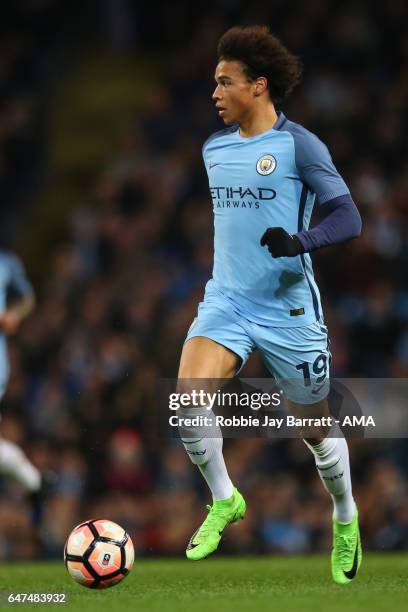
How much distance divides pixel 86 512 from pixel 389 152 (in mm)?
4137

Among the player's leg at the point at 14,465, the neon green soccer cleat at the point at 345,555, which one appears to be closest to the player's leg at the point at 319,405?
the neon green soccer cleat at the point at 345,555

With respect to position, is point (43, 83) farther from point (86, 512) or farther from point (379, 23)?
point (86, 512)

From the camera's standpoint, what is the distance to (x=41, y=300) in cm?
1371

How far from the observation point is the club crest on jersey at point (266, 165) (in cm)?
620

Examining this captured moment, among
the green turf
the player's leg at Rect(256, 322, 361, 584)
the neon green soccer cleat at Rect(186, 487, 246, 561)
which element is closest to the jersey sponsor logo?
the player's leg at Rect(256, 322, 361, 584)

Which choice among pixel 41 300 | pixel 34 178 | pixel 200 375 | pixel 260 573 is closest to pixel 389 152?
pixel 41 300

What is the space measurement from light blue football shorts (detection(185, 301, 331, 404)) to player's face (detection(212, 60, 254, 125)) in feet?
2.86

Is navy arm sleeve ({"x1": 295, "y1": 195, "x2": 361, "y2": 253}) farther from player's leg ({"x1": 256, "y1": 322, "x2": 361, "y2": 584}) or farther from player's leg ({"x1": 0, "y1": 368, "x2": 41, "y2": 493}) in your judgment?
player's leg ({"x1": 0, "y1": 368, "x2": 41, "y2": 493})

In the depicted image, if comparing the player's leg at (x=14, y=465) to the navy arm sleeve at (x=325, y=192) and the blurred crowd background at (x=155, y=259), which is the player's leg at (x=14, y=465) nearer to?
the blurred crowd background at (x=155, y=259)

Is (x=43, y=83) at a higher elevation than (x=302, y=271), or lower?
higher

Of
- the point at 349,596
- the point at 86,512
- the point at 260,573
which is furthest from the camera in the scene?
the point at 86,512

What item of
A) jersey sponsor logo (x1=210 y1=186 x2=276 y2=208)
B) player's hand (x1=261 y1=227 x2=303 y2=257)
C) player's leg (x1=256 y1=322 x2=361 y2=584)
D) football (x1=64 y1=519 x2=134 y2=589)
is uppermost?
jersey sponsor logo (x1=210 y1=186 x2=276 y2=208)

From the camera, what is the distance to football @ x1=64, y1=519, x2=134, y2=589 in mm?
6168

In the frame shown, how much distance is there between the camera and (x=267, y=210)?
6.21 metres
